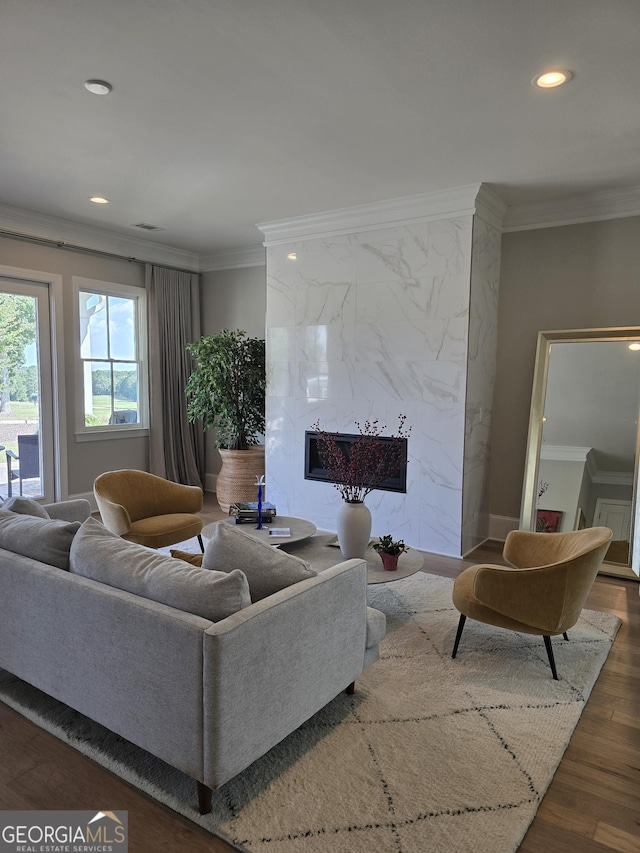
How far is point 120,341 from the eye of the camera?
609 centimetres

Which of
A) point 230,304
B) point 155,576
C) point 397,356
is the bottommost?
point 155,576

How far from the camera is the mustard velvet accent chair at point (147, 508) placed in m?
3.81

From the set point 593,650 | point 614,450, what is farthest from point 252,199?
point 593,650

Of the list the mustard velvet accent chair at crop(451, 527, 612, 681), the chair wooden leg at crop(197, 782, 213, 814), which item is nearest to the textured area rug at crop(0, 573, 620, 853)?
the chair wooden leg at crop(197, 782, 213, 814)

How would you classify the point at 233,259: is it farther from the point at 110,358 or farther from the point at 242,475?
the point at 242,475

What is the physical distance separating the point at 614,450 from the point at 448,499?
50.5 inches

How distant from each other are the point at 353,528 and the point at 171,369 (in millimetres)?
3901

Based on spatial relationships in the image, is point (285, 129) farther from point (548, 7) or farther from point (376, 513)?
point (376, 513)

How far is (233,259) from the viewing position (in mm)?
6539

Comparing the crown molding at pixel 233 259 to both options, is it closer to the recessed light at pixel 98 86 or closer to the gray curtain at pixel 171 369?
the gray curtain at pixel 171 369

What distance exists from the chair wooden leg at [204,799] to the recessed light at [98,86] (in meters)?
3.05

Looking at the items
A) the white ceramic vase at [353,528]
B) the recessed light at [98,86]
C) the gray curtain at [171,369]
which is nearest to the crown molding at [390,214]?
the gray curtain at [171,369]

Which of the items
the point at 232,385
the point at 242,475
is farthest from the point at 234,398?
the point at 242,475

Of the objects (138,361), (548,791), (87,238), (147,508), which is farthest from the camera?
(138,361)
